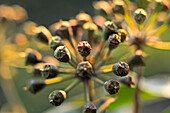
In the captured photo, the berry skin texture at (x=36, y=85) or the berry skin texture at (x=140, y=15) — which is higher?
the berry skin texture at (x=140, y=15)

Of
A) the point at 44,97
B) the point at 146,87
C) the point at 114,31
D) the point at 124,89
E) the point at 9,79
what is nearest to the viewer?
the point at 114,31

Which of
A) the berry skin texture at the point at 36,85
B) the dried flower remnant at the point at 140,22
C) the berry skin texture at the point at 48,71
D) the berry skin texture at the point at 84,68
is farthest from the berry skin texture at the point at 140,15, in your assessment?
the berry skin texture at the point at 36,85

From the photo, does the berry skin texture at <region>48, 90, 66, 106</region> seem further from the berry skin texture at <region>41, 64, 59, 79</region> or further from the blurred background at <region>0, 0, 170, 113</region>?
the blurred background at <region>0, 0, 170, 113</region>

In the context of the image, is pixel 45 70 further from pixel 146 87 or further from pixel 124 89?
pixel 146 87

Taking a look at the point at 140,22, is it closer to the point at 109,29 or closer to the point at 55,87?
the point at 109,29

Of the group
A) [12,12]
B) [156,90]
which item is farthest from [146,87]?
[12,12]

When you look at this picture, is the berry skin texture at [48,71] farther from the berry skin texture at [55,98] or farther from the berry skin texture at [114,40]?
the berry skin texture at [114,40]

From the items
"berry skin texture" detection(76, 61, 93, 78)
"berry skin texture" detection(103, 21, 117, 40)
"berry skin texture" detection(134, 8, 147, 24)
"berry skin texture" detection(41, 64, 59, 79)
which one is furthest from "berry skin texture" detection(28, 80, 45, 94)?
"berry skin texture" detection(134, 8, 147, 24)

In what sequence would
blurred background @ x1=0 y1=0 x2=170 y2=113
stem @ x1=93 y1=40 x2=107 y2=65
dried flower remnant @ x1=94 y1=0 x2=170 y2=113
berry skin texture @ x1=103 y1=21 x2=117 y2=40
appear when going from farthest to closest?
blurred background @ x1=0 y1=0 x2=170 y2=113, dried flower remnant @ x1=94 y1=0 x2=170 y2=113, stem @ x1=93 y1=40 x2=107 y2=65, berry skin texture @ x1=103 y1=21 x2=117 y2=40
